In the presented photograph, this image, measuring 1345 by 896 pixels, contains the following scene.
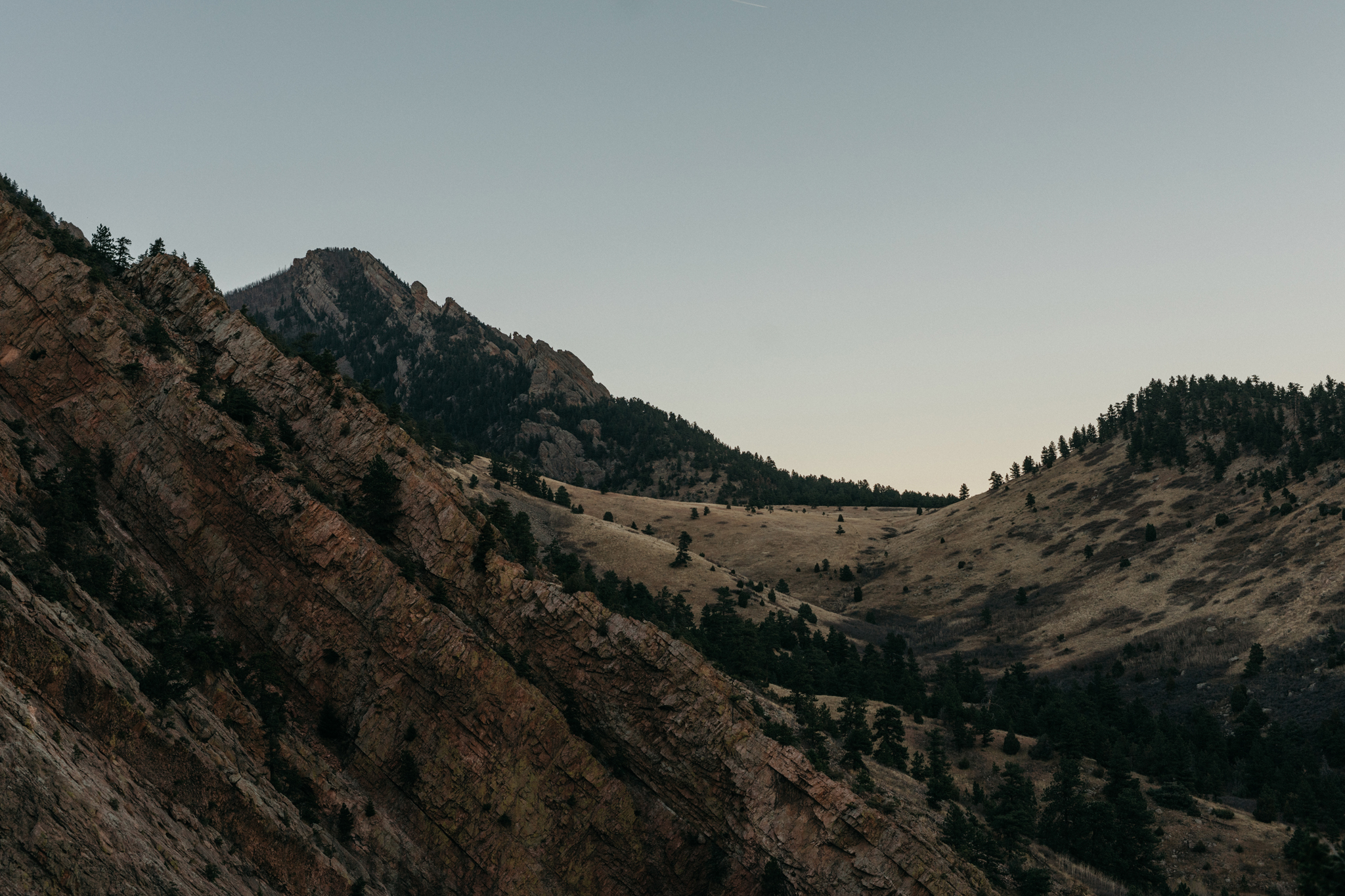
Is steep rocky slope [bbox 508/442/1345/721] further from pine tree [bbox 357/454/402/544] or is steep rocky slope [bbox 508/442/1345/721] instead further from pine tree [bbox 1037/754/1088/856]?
pine tree [bbox 357/454/402/544]

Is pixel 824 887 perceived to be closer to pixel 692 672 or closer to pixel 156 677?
pixel 692 672

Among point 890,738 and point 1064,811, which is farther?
point 890,738

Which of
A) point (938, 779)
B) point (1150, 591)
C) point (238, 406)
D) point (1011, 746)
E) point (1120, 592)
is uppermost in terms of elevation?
point (1150, 591)

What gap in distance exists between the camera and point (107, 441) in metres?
53.2

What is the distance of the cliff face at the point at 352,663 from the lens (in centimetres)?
4331

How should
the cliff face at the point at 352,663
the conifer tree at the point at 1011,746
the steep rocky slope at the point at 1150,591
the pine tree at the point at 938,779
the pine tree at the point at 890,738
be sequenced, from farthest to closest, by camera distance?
the steep rocky slope at the point at 1150,591
the conifer tree at the point at 1011,746
the pine tree at the point at 890,738
the pine tree at the point at 938,779
the cliff face at the point at 352,663

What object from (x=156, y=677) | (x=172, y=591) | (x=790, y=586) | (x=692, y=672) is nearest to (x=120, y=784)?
(x=156, y=677)

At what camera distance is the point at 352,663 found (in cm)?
5334

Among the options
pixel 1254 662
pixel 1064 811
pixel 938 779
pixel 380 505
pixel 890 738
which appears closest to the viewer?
pixel 380 505

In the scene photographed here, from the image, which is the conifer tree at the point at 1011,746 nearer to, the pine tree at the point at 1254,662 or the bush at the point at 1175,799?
the bush at the point at 1175,799

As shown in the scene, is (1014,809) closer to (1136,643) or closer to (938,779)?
(938,779)

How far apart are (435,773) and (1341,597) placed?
440 feet

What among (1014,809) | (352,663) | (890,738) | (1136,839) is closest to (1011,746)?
(890,738)

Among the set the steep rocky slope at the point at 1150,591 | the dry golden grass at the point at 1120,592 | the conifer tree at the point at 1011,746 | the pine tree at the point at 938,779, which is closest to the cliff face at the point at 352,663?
the pine tree at the point at 938,779
